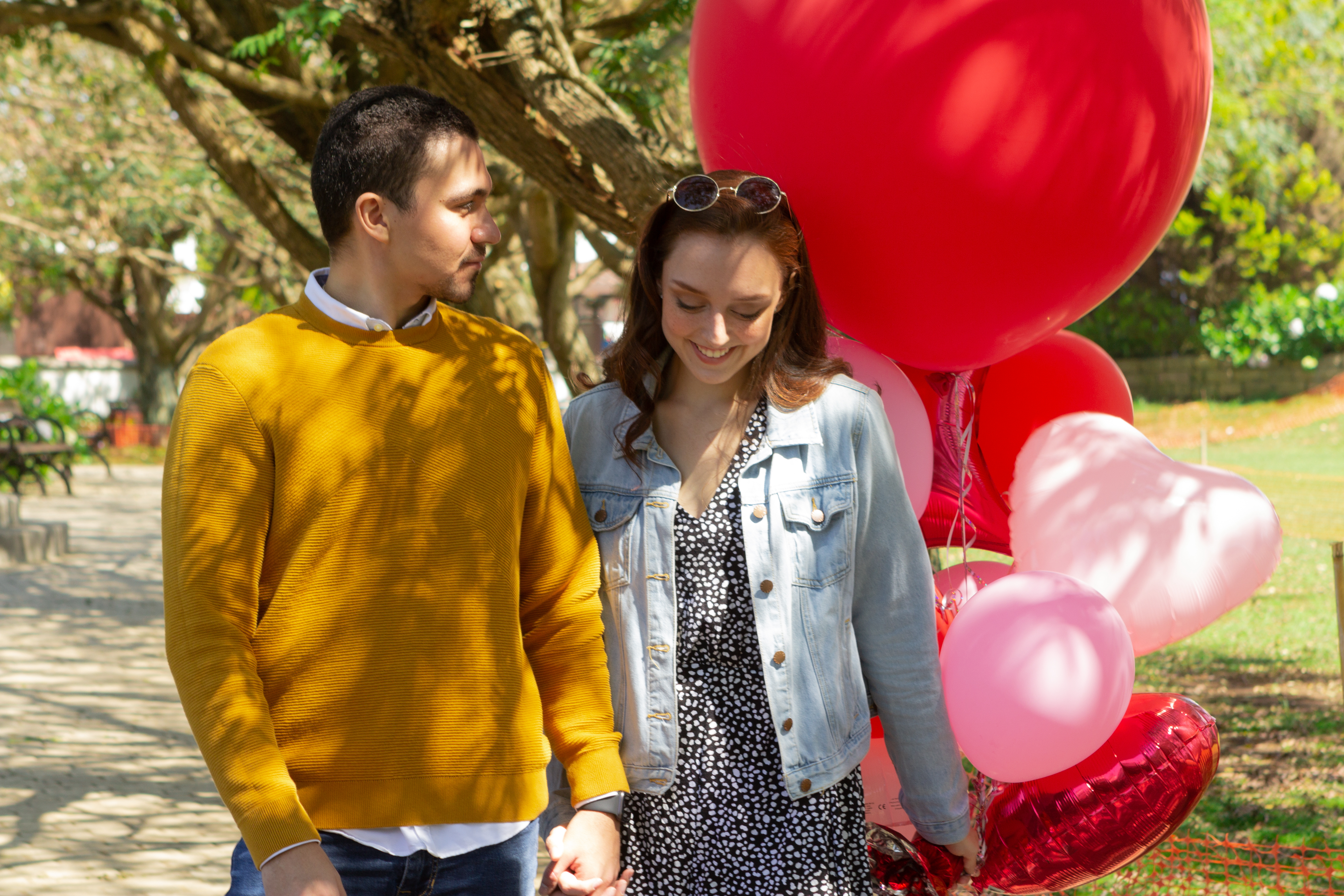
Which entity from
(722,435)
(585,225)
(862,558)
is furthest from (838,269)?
(585,225)

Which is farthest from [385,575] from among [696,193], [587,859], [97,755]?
[97,755]

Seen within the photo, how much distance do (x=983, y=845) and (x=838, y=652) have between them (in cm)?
55

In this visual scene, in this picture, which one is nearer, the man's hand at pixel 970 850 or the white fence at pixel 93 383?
the man's hand at pixel 970 850

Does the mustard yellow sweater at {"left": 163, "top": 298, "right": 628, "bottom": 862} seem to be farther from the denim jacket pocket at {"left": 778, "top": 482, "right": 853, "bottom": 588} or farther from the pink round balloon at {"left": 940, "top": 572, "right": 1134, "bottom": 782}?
the pink round balloon at {"left": 940, "top": 572, "right": 1134, "bottom": 782}

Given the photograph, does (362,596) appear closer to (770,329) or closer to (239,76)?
(770,329)

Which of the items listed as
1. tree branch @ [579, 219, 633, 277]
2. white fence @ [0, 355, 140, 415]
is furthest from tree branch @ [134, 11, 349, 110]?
white fence @ [0, 355, 140, 415]

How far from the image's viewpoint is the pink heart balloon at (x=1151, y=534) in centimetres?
222

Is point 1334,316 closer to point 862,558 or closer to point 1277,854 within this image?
point 1277,854

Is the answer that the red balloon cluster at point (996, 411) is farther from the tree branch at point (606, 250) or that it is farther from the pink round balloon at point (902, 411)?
the tree branch at point (606, 250)

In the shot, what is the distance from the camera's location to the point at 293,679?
1756mm

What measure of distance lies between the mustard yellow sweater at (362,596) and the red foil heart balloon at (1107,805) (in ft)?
2.59

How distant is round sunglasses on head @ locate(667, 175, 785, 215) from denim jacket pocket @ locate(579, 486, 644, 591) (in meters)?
0.47

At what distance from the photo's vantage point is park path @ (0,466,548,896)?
4.76m

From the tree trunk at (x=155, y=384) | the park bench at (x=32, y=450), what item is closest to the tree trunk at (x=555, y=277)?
the park bench at (x=32, y=450)
